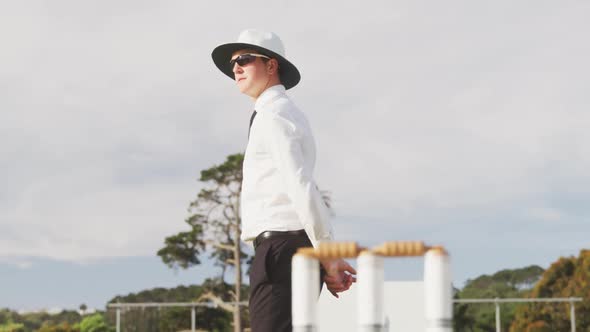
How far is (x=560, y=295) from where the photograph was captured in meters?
35.1

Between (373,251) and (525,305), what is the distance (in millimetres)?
32102

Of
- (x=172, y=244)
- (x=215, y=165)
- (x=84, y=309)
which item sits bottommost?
(x=84, y=309)

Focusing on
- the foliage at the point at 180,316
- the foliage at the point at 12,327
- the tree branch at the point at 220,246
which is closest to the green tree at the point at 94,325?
the foliage at the point at 180,316

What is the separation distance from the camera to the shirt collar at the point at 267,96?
4582 mm

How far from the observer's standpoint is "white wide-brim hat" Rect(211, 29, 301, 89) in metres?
4.68

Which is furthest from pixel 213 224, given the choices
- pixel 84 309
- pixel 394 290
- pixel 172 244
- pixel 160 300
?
pixel 394 290

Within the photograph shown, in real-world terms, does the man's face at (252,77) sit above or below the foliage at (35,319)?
above

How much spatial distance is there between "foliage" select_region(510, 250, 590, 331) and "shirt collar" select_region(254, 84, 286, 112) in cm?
2948

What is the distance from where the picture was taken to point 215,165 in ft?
114

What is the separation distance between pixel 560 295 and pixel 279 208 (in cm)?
3288

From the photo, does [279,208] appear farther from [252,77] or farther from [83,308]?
[83,308]

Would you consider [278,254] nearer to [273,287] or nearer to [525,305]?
[273,287]

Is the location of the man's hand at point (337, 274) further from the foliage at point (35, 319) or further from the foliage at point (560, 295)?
the foliage at point (35, 319)

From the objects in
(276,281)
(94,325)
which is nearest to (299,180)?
(276,281)
